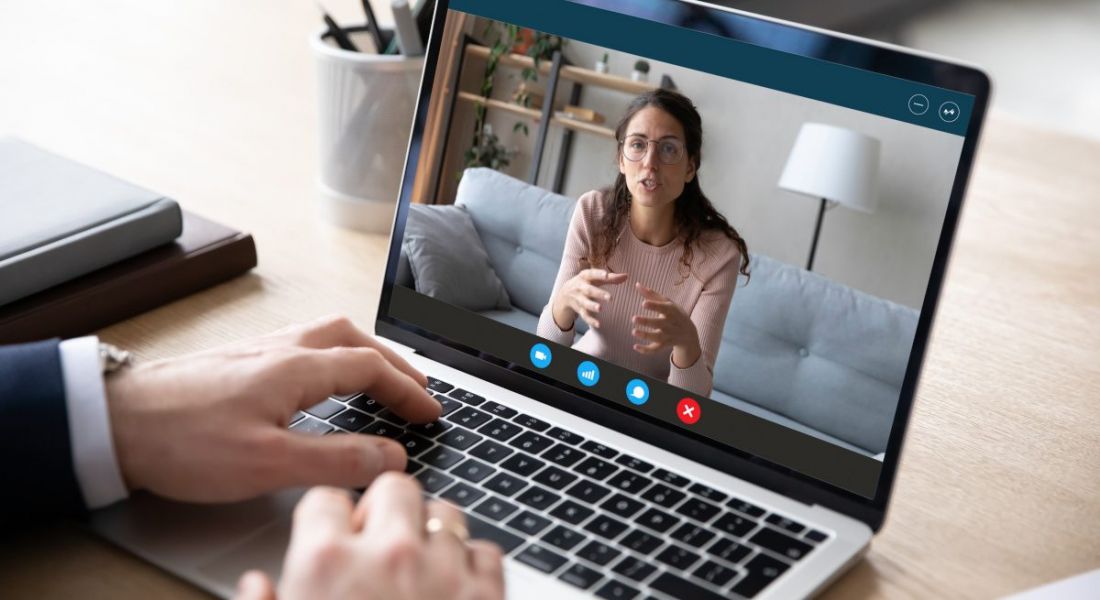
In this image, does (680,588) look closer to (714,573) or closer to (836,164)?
(714,573)

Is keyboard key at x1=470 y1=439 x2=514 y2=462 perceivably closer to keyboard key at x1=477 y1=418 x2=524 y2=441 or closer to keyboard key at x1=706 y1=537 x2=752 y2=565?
keyboard key at x1=477 y1=418 x2=524 y2=441

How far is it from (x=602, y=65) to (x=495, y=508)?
0.33 m

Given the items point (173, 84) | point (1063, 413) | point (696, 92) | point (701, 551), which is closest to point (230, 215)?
point (173, 84)

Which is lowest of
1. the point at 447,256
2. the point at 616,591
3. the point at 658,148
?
the point at 616,591

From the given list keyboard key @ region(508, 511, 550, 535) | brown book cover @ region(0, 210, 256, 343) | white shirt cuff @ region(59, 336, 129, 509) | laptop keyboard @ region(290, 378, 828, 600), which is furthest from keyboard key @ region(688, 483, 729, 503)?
brown book cover @ region(0, 210, 256, 343)

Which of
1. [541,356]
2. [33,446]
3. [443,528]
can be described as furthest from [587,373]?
[33,446]

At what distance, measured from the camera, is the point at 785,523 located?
65 cm

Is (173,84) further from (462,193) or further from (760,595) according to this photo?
(760,595)

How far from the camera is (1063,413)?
0.90 metres

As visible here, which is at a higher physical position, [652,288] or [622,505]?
[652,288]

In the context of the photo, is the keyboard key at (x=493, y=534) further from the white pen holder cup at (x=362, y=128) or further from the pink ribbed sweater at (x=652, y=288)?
the white pen holder cup at (x=362, y=128)

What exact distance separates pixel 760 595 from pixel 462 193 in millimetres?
384

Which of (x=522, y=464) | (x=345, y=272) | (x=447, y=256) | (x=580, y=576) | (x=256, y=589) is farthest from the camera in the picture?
(x=345, y=272)

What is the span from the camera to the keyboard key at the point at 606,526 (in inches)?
24.2
